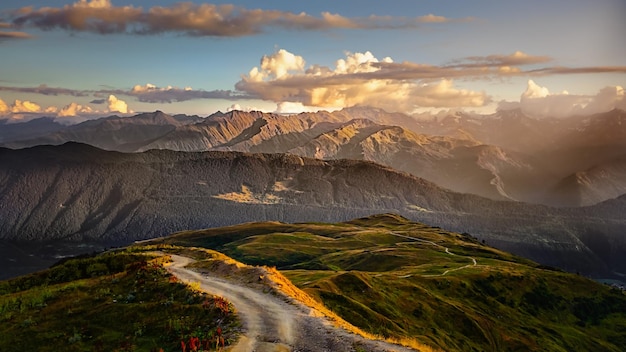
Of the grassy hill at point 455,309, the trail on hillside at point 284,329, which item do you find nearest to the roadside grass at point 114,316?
the trail on hillside at point 284,329

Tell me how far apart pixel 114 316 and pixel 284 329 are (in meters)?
15.6

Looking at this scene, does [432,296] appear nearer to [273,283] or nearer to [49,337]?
[273,283]

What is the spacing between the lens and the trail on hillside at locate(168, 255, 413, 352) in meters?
35.7

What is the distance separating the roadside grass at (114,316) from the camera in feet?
120

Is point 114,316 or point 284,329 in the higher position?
point 114,316

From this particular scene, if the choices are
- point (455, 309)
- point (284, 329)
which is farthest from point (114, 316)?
point (455, 309)

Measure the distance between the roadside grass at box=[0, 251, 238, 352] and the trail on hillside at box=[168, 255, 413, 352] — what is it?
6.81 feet

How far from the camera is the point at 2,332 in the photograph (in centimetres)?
3997

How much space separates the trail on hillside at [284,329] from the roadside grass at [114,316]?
2.08m

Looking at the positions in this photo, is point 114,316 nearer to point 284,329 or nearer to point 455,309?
point 284,329

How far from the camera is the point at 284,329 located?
39.6m

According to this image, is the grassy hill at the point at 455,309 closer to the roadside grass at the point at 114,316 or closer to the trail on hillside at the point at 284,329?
the trail on hillside at the point at 284,329

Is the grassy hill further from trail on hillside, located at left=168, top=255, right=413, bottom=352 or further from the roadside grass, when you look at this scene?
the roadside grass

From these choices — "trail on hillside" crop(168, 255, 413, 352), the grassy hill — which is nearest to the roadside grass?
"trail on hillside" crop(168, 255, 413, 352)
